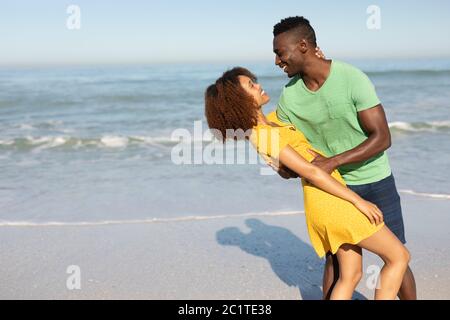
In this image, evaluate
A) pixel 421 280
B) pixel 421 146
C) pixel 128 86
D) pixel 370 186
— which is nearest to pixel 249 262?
pixel 421 280

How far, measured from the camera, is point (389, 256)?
2512mm

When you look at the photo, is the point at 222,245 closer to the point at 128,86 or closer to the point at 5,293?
the point at 5,293

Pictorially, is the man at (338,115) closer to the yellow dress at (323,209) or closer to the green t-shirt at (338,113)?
the green t-shirt at (338,113)

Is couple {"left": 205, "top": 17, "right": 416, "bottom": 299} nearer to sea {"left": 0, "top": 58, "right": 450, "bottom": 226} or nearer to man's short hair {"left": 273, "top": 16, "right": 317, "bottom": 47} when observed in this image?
man's short hair {"left": 273, "top": 16, "right": 317, "bottom": 47}

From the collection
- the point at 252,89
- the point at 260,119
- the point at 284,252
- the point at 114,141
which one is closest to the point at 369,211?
the point at 260,119

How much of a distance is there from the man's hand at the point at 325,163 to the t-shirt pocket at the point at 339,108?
0.82 feet

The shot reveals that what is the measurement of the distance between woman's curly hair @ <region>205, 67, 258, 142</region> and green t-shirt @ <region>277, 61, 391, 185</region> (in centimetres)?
37

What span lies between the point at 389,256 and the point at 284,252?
2.09m

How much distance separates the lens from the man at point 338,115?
2.61 meters

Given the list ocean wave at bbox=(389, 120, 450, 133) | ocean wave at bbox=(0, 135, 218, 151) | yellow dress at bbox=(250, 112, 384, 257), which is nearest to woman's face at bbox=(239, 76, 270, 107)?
yellow dress at bbox=(250, 112, 384, 257)

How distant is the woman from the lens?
247 centimetres

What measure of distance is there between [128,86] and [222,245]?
66.5 feet

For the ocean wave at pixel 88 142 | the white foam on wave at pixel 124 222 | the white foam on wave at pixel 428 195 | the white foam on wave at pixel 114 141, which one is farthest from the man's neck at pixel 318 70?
the white foam on wave at pixel 114 141

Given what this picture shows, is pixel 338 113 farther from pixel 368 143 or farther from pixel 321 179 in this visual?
pixel 321 179
